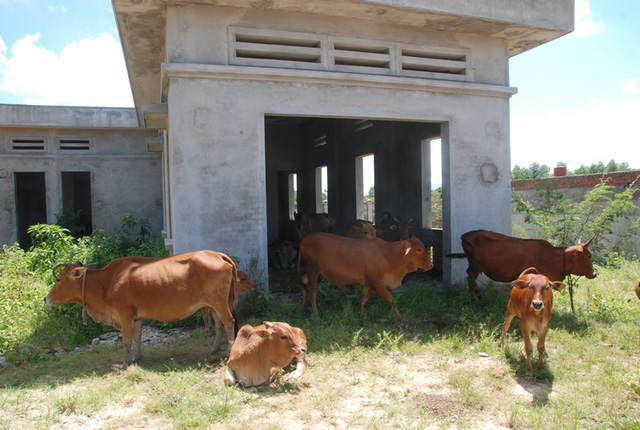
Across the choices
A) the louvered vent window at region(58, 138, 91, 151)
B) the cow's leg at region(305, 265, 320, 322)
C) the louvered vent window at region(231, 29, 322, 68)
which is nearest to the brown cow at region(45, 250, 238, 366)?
the cow's leg at region(305, 265, 320, 322)

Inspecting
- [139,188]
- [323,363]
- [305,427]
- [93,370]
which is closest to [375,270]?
[323,363]

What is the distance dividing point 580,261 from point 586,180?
719 centimetres

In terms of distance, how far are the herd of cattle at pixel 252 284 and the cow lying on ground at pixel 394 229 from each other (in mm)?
2470

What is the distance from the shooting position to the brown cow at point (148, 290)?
17.9 feet

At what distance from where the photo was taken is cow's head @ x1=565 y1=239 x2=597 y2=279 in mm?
7023

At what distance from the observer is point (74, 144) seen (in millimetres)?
15641

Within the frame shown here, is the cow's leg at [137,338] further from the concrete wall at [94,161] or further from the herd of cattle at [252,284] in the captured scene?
the concrete wall at [94,161]

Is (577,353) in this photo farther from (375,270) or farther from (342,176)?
(342,176)

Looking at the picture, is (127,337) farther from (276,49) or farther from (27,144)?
(27,144)

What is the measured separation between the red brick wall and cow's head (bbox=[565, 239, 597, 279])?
4.37m

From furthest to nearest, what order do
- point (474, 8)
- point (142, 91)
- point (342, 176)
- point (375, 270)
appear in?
point (342, 176)
point (142, 91)
point (474, 8)
point (375, 270)

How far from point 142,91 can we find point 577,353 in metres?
10.4

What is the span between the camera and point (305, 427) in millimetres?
4051

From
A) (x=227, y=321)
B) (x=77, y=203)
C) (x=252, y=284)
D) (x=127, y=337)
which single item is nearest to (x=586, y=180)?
(x=252, y=284)
